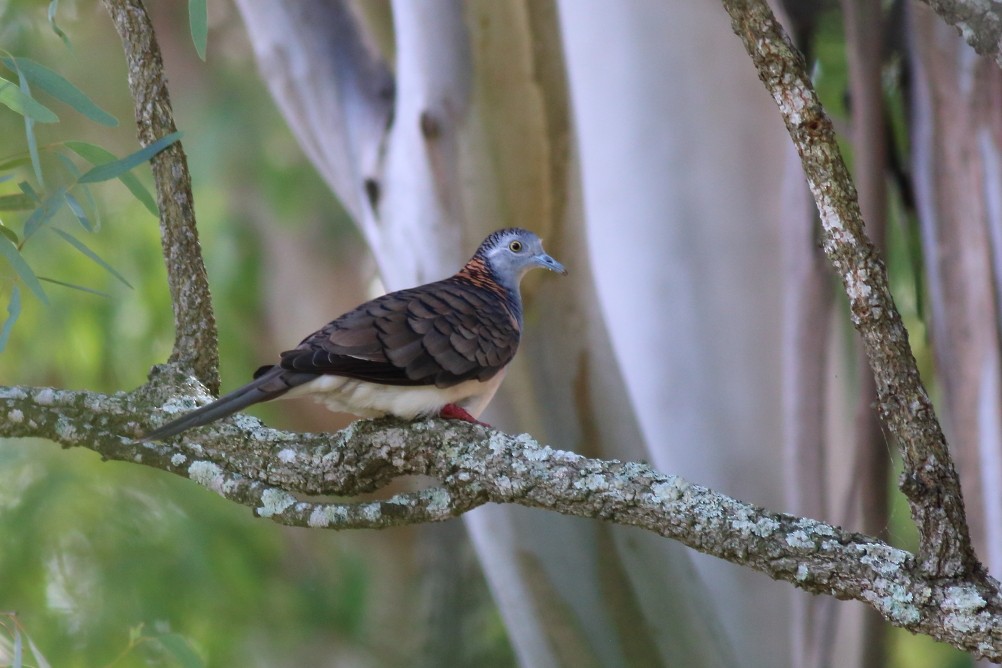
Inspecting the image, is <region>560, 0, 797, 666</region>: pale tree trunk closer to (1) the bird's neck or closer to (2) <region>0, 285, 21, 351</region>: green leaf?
(1) the bird's neck

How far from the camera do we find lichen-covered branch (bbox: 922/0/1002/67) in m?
1.54

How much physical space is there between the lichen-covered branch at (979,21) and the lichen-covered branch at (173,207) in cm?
156

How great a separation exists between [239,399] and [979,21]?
1.33 meters

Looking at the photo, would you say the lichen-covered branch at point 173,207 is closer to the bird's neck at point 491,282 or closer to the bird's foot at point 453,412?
the bird's foot at point 453,412

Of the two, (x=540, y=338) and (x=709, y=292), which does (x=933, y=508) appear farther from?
(x=709, y=292)

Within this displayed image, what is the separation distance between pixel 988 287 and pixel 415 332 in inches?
93.7

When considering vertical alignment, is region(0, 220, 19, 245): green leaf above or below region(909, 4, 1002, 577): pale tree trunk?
below

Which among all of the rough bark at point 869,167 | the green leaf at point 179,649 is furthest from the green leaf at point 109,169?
the rough bark at point 869,167

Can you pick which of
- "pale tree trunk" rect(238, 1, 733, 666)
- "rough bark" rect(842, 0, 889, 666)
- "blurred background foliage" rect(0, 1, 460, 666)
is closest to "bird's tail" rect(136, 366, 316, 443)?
"pale tree trunk" rect(238, 1, 733, 666)

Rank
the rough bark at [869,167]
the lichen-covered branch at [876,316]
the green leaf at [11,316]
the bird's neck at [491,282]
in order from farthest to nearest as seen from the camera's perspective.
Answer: the rough bark at [869,167]
the bird's neck at [491,282]
the green leaf at [11,316]
the lichen-covered branch at [876,316]

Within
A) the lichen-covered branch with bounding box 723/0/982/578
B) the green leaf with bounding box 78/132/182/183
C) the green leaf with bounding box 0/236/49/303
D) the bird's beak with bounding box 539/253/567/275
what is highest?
the bird's beak with bounding box 539/253/567/275

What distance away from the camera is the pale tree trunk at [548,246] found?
3.36m

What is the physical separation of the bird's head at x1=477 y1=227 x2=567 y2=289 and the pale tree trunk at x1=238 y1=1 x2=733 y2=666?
401 mm

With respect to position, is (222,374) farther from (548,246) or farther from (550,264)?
(550,264)
